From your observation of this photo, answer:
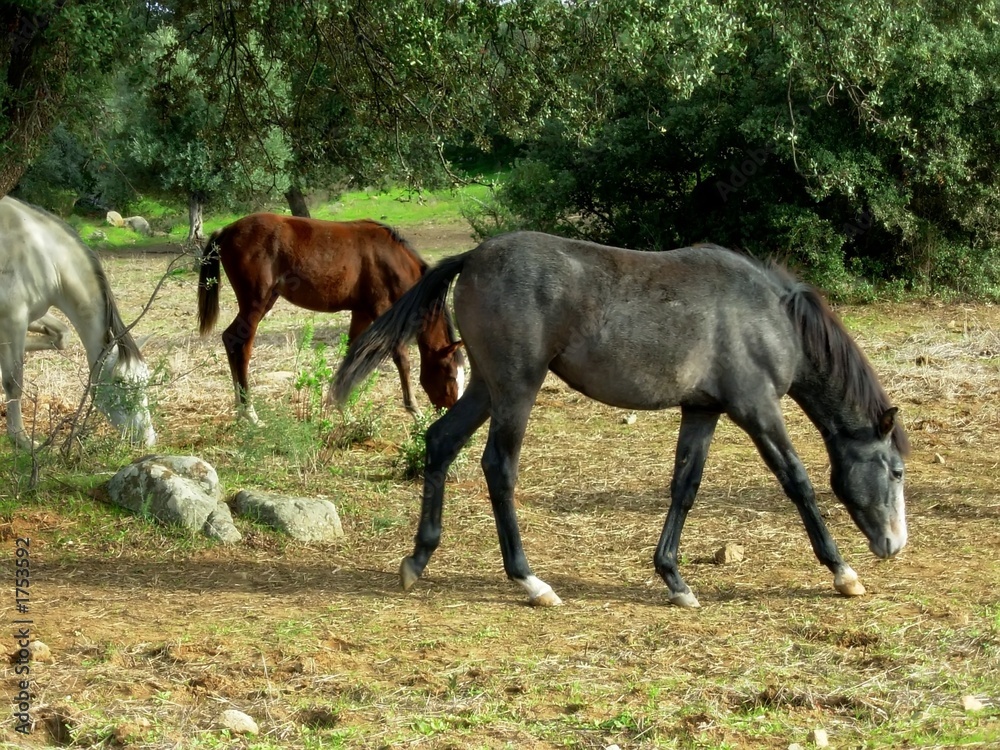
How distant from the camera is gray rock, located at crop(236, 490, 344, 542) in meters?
6.85

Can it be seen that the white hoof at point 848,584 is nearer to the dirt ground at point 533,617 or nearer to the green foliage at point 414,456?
the dirt ground at point 533,617

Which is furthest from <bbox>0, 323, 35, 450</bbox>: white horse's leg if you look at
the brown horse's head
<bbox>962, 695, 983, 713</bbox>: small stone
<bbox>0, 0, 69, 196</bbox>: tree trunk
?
<bbox>962, 695, 983, 713</bbox>: small stone

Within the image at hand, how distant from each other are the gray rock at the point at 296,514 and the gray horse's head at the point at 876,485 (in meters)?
3.09

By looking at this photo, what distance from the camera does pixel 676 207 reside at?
18172 millimetres

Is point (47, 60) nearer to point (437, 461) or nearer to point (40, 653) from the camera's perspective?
point (437, 461)

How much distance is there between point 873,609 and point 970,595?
1.84 feet

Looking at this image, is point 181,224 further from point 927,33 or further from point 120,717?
point 120,717

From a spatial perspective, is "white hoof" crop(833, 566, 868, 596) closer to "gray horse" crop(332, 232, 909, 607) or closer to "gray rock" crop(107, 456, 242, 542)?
"gray horse" crop(332, 232, 909, 607)

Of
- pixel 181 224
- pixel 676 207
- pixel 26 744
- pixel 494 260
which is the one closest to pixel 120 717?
pixel 26 744

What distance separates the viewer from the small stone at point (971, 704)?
4.16 meters

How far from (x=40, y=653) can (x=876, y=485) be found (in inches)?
164

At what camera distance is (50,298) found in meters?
8.77

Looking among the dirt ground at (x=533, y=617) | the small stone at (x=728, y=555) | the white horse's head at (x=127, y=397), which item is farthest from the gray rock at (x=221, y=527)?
the small stone at (x=728, y=555)

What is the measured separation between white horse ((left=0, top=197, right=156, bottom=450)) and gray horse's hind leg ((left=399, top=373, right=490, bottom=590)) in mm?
3300
